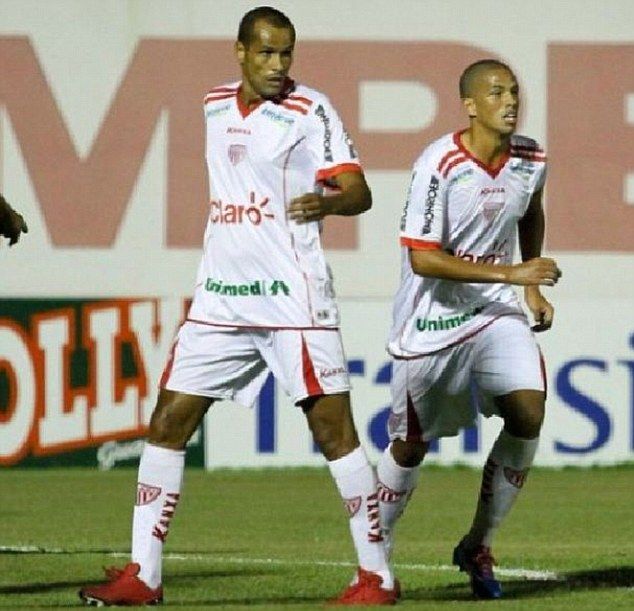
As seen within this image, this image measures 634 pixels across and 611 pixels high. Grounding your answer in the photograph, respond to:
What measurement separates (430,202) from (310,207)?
0.99 m

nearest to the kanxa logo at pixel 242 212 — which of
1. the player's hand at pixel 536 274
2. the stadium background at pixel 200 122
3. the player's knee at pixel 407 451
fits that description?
the player's hand at pixel 536 274

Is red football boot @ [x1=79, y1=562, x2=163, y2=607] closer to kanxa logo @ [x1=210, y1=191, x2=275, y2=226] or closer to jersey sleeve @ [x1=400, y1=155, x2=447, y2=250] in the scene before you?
kanxa logo @ [x1=210, y1=191, x2=275, y2=226]

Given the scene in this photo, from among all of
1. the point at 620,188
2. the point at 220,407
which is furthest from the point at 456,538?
the point at 620,188

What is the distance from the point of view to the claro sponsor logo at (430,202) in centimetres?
914

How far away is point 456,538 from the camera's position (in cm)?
1272

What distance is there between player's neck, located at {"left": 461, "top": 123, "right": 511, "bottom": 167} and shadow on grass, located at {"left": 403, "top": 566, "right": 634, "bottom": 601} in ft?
5.64

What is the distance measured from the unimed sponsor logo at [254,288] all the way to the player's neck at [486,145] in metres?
1.14

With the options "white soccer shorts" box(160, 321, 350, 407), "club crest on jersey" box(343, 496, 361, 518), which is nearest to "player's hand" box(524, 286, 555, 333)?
"white soccer shorts" box(160, 321, 350, 407)

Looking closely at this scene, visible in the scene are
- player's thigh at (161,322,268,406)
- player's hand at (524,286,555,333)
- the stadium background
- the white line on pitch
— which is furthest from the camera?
the stadium background

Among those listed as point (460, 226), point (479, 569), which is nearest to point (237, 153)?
point (460, 226)

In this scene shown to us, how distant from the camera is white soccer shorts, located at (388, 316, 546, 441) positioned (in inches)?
364

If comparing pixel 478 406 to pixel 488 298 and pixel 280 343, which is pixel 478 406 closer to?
pixel 488 298

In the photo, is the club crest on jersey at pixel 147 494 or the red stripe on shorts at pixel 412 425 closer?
the club crest on jersey at pixel 147 494

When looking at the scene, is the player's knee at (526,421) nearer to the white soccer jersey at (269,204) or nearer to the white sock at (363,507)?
the white sock at (363,507)
